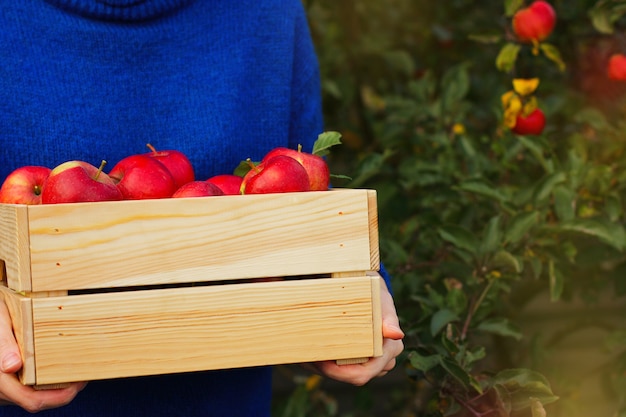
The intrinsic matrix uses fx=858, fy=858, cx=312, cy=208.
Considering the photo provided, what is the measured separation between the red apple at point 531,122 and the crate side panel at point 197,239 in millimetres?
903

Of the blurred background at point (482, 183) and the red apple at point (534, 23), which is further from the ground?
the red apple at point (534, 23)

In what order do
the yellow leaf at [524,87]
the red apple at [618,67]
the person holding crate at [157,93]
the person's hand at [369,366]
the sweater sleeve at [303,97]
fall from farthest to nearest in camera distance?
the red apple at [618,67] < the yellow leaf at [524,87] < the sweater sleeve at [303,97] < the person holding crate at [157,93] < the person's hand at [369,366]

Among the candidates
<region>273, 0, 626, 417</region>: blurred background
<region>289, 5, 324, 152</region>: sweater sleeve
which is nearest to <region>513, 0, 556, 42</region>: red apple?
<region>273, 0, 626, 417</region>: blurred background

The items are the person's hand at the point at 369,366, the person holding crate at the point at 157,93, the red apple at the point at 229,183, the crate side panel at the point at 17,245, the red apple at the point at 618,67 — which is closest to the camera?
the crate side panel at the point at 17,245

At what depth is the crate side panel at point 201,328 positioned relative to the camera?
3.14 ft

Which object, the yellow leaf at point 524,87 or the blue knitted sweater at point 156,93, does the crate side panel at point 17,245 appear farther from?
the yellow leaf at point 524,87

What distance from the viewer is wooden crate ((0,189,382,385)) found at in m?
0.95

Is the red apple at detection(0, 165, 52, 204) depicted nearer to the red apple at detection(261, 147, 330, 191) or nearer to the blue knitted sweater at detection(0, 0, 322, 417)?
the blue knitted sweater at detection(0, 0, 322, 417)

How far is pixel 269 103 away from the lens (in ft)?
4.82

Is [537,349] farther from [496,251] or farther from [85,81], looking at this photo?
[85,81]

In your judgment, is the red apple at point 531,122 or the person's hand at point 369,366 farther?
the red apple at point 531,122

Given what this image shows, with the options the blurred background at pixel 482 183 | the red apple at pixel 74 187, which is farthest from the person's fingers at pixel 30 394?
the blurred background at pixel 482 183

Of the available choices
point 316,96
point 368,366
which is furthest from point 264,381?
point 316,96

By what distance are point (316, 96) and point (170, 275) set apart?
0.70m
